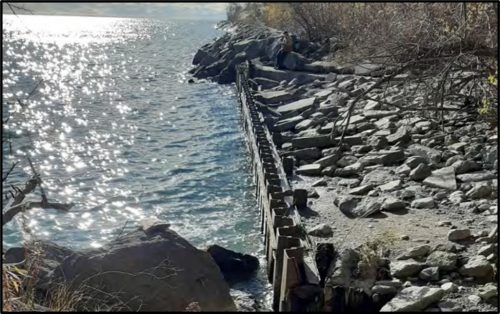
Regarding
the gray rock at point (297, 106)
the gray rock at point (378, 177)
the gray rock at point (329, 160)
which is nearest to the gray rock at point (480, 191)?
the gray rock at point (378, 177)

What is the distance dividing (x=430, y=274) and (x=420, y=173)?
176 inches

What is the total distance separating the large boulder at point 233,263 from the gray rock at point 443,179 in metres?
3.73

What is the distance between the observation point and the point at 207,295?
8.28 meters

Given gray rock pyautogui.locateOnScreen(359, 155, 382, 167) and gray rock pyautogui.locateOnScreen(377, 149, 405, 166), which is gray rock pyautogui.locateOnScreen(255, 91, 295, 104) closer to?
gray rock pyautogui.locateOnScreen(359, 155, 382, 167)

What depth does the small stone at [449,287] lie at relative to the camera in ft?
24.3

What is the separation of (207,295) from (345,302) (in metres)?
1.89

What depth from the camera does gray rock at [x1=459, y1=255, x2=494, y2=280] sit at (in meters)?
7.62

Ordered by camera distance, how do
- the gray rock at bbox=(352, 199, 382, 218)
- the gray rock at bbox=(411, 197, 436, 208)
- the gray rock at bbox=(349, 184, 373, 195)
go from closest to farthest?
the gray rock at bbox=(411, 197, 436, 208)
the gray rock at bbox=(352, 199, 382, 218)
the gray rock at bbox=(349, 184, 373, 195)

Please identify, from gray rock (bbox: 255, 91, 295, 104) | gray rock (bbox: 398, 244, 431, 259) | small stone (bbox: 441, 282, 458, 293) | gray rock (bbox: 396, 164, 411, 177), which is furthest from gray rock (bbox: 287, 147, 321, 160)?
gray rock (bbox: 255, 91, 295, 104)

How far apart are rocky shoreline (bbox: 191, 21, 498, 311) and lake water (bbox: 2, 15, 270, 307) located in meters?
1.63

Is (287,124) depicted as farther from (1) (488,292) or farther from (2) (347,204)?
(1) (488,292)

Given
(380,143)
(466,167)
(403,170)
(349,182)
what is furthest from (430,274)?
(380,143)

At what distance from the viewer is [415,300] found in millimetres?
7199

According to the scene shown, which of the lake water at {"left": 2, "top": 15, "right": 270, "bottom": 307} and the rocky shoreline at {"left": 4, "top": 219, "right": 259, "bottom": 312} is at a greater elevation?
the rocky shoreline at {"left": 4, "top": 219, "right": 259, "bottom": 312}
